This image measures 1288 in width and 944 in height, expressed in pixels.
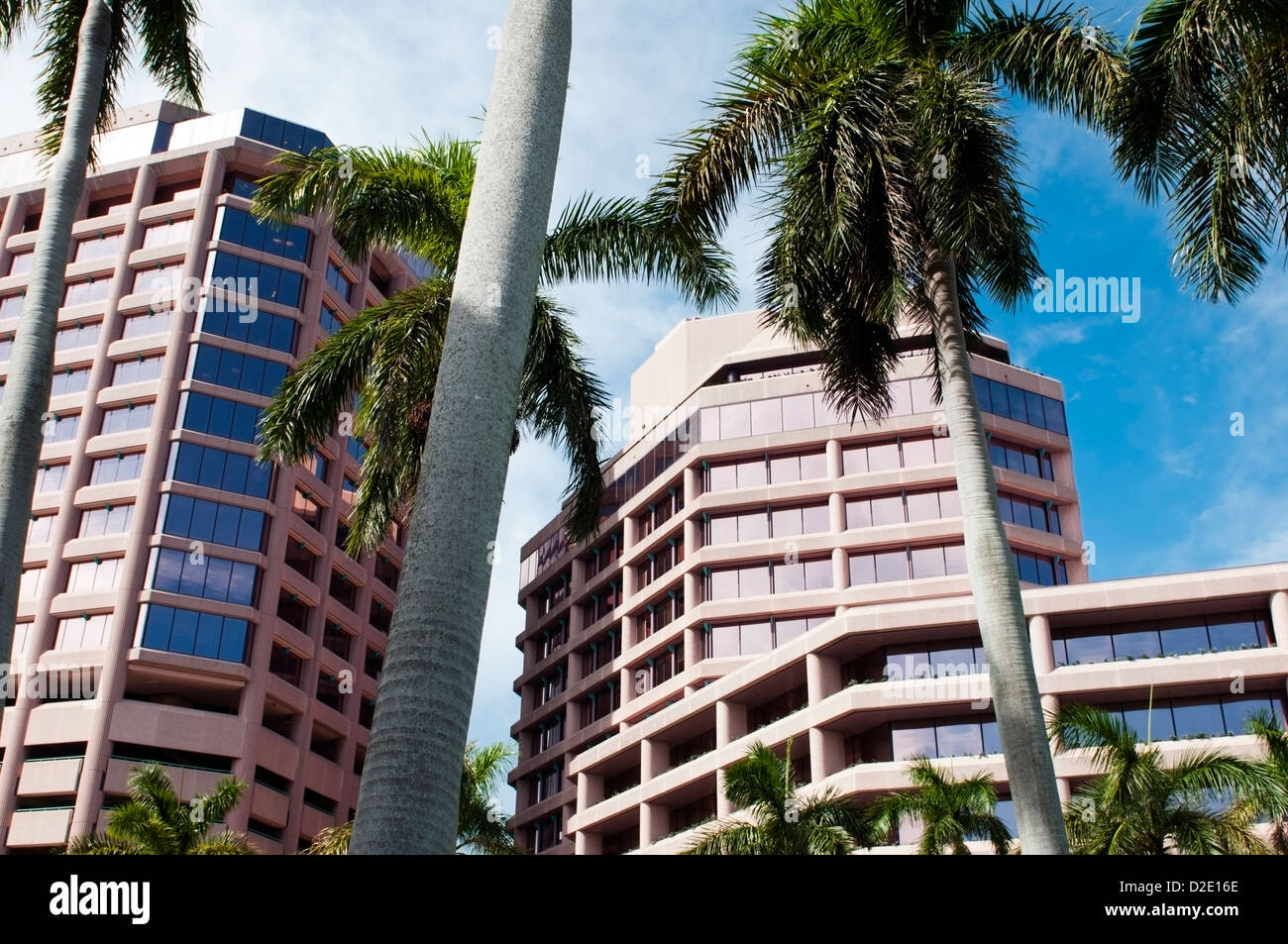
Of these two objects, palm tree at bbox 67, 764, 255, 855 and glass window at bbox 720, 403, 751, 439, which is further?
glass window at bbox 720, 403, 751, 439

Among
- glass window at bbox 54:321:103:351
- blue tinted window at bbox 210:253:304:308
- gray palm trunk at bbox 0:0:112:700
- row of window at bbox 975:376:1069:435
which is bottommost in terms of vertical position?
gray palm trunk at bbox 0:0:112:700

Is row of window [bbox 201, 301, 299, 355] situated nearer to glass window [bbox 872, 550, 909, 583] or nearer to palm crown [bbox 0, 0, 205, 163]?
glass window [bbox 872, 550, 909, 583]

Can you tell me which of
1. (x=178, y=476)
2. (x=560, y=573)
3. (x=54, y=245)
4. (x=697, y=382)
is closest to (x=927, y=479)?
(x=697, y=382)

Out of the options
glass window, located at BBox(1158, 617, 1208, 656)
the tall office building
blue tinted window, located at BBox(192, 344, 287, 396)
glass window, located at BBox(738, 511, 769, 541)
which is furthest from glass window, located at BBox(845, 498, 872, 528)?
blue tinted window, located at BBox(192, 344, 287, 396)

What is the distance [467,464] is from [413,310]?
13.5 meters

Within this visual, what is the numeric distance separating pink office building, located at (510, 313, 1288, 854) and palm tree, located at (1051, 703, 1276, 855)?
47.8 feet

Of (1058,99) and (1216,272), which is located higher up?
(1058,99)

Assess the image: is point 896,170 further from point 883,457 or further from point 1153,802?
point 883,457

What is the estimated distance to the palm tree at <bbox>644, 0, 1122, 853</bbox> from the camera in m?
16.1

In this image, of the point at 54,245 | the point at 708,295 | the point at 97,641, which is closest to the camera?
the point at 54,245

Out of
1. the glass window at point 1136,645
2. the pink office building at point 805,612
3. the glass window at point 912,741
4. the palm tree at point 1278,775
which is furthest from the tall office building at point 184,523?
the palm tree at point 1278,775

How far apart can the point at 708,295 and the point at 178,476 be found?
52.2 metres

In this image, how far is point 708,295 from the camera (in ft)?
72.4
